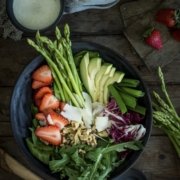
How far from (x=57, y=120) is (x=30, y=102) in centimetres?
9

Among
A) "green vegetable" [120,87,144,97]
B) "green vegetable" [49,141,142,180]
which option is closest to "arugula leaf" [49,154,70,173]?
"green vegetable" [49,141,142,180]

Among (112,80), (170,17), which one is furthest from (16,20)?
(170,17)

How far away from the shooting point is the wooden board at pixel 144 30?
1.25m

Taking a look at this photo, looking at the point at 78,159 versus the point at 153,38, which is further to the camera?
the point at 153,38

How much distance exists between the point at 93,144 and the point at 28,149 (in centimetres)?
15

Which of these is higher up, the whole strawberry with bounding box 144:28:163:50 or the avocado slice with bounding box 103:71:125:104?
the whole strawberry with bounding box 144:28:163:50

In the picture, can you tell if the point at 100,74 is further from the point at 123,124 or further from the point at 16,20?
the point at 16,20

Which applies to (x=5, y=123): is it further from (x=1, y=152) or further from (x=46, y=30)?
(x=46, y=30)

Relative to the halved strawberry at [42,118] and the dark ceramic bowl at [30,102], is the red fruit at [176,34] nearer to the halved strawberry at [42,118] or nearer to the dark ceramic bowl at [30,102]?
the dark ceramic bowl at [30,102]

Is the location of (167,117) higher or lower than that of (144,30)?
lower

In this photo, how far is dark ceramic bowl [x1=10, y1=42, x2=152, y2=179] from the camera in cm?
114

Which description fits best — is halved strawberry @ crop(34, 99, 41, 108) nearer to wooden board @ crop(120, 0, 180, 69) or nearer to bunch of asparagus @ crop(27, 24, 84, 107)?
bunch of asparagus @ crop(27, 24, 84, 107)

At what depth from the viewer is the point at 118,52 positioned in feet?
4.17

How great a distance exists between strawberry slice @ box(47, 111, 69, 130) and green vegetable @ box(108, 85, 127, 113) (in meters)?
0.12
